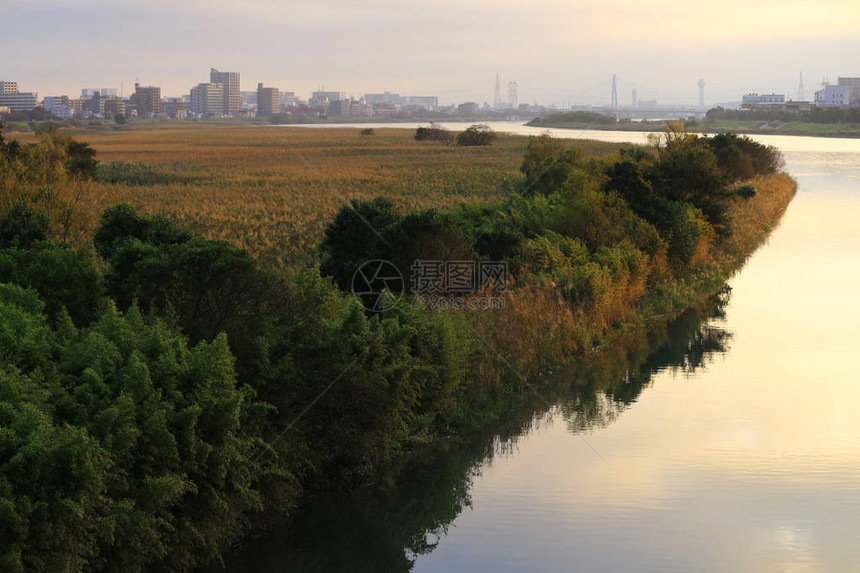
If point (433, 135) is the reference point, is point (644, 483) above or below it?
below

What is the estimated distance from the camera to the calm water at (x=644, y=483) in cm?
1280

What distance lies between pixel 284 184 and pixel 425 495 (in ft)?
161

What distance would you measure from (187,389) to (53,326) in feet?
15.1

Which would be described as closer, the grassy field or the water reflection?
the water reflection

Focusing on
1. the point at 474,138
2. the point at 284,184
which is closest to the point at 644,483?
the point at 284,184

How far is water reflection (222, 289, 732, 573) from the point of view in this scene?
12.8 m

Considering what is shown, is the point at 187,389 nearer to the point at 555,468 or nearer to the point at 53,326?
the point at 53,326

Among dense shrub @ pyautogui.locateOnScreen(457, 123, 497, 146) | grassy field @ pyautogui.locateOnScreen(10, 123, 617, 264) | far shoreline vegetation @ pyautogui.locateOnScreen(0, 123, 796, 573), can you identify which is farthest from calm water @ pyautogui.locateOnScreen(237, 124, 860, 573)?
dense shrub @ pyautogui.locateOnScreen(457, 123, 497, 146)

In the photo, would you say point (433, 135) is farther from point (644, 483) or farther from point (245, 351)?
point (245, 351)

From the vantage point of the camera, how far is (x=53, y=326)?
49.3ft

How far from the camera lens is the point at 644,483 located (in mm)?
15234

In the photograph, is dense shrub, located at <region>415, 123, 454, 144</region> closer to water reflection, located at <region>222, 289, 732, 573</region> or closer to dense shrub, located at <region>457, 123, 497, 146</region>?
dense shrub, located at <region>457, 123, 497, 146</region>

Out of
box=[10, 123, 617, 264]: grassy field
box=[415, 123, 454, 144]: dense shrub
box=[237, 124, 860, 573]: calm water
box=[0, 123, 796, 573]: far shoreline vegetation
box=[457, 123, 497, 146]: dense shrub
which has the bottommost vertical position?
box=[237, 124, 860, 573]: calm water

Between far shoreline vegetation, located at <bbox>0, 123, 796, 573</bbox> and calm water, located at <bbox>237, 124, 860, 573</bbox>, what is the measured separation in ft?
2.40
